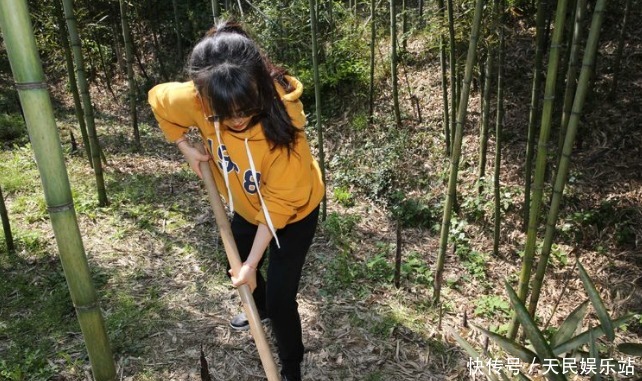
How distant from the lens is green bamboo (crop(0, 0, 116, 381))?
97cm

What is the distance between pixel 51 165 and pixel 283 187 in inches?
33.2

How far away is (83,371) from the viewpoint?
2334mm

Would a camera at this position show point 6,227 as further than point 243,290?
Yes

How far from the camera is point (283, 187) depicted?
1.73 m

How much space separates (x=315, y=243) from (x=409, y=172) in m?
1.70

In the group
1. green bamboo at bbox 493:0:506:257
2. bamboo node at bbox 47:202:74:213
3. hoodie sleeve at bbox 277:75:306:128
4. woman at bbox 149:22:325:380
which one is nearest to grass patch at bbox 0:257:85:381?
woman at bbox 149:22:325:380

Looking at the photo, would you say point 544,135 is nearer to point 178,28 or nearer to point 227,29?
point 227,29

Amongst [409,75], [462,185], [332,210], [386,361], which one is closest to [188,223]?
[332,210]

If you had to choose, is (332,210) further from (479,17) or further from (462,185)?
(479,17)

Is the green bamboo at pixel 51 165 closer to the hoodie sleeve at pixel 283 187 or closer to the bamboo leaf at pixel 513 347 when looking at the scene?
the hoodie sleeve at pixel 283 187

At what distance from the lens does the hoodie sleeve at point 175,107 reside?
6.34 ft

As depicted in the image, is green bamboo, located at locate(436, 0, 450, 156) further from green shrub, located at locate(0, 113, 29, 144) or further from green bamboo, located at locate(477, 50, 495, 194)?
green shrub, located at locate(0, 113, 29, 144)

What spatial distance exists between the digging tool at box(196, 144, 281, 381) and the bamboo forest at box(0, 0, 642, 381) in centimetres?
1

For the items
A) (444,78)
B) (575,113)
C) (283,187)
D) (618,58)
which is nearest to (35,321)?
(283,187)
